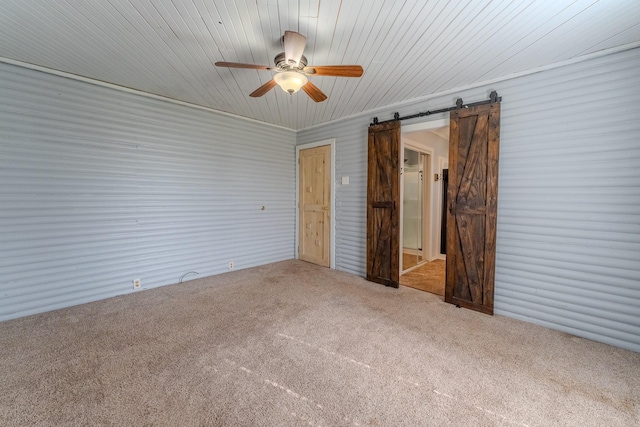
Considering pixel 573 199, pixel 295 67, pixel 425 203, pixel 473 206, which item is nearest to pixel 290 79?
pixel 295 67

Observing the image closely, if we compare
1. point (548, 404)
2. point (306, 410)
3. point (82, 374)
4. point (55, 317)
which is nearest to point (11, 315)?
point (55, 317)

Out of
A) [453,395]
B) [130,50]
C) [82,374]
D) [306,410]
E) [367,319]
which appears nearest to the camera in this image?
[306,410]

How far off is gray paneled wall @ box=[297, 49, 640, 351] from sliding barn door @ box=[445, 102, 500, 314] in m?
0.14

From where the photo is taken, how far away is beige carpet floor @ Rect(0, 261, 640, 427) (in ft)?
5.28

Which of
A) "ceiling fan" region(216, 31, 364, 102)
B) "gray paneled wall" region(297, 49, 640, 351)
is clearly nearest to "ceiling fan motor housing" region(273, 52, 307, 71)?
"ceiling fan" region(216, 31, 364, 102)

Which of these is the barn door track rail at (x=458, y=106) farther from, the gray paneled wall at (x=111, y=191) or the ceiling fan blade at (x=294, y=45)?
the gray paneled wall at (x=111, y=191)

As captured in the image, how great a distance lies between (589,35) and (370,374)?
328 cm

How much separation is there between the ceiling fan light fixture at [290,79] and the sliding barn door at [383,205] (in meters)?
1.94

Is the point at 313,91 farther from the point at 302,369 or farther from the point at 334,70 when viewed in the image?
the point at 302,369

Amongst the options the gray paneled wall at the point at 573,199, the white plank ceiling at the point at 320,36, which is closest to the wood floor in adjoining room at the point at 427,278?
the gray paneled wall at the point at 573,199

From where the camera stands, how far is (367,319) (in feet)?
9.41

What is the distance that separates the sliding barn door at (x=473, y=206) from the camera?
2.97m

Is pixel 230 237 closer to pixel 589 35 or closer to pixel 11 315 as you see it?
pixel 11 315

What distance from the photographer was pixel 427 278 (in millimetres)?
4355
